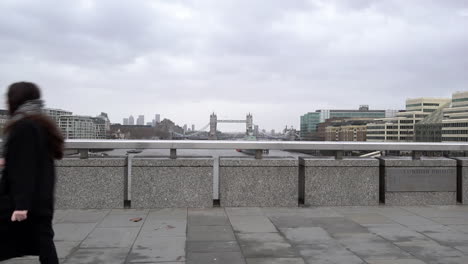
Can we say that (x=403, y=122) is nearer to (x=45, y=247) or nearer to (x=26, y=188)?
(x=45, y=247)

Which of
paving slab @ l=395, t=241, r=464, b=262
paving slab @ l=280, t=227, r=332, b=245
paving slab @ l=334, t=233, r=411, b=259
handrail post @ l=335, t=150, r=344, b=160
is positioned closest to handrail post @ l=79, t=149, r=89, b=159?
paving slab @ l=280, t=227, r=332, b=245

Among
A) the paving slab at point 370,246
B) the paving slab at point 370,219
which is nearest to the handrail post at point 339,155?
the paving slab at point 370,219

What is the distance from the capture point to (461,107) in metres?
72.2

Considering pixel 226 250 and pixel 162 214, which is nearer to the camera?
pixel 226 250

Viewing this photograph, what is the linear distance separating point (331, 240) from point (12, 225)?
3665 millimetres

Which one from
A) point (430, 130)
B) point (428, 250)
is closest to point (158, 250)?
point (428, 250)

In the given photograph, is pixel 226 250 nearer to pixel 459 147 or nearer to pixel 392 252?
pixel 392 252

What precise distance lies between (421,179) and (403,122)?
115m

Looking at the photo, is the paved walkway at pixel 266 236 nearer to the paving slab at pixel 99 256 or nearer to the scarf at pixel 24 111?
the paving slab at pixel 99 256

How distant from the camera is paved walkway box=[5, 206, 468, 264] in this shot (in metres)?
4.46

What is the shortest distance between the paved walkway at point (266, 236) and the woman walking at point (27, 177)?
1211 mm

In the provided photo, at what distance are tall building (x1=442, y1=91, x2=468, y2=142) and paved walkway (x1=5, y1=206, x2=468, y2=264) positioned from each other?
70.0m

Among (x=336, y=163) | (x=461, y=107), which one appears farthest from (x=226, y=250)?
(x=461, y=107)

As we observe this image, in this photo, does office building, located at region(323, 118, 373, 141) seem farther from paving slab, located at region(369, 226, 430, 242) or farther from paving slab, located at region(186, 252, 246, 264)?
paving slab, located at region(186, 252, 246, 264)
